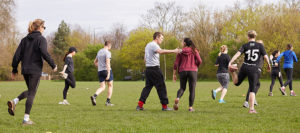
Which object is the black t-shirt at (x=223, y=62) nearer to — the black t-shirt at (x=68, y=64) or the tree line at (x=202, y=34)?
the black t-shirt at (x=68, y=64)

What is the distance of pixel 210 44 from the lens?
170 feet

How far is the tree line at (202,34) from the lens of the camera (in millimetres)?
42125

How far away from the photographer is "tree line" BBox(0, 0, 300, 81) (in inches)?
1658

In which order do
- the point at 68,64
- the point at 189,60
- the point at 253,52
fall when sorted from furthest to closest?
the point at 68,64, the point at 189,60, the point at 253,52

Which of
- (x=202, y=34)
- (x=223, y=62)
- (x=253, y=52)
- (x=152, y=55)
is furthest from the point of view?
(x=202, y=34)

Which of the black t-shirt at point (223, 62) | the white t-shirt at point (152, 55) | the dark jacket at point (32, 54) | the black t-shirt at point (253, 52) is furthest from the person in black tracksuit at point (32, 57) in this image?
the black t-shirt at point (223, 62)

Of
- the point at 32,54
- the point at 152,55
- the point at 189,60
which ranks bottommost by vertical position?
the point at 189,60

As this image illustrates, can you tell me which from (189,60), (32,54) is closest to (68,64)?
(189,60)

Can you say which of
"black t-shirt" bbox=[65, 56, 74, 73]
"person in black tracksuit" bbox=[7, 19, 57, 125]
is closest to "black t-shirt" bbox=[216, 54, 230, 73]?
"black t-shirt" bbox=[65, 56, 74, 73]

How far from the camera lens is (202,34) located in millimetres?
51500

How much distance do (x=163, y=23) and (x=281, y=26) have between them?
22.0m

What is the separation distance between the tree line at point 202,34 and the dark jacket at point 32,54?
117 feet

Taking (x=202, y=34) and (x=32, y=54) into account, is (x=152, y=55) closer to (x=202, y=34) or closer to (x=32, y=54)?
(x=32, y=54)

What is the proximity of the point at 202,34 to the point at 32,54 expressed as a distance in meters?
46.2
